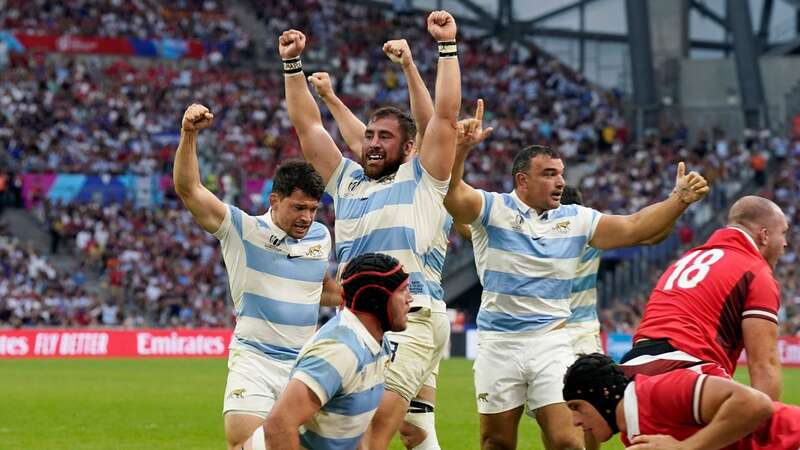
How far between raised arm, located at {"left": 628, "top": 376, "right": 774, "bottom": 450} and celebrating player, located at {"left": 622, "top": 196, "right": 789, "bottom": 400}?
89 centimetres

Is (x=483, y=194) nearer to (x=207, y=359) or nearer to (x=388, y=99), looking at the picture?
(x=207, y=359)

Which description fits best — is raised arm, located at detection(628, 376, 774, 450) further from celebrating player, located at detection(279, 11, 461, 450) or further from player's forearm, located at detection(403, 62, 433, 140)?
player's forearm, located at detection(403, 62, 433, 140)

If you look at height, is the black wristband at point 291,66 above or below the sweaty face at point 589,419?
above

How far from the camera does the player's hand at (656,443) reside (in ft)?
23.2

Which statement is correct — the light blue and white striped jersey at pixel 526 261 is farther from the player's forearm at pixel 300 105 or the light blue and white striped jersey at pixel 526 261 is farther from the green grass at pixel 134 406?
the green grass at pixel 134 406

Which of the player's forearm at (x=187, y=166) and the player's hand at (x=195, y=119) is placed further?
the player's forearm at (x=187, y=166)

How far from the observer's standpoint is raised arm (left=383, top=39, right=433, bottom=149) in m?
9.41

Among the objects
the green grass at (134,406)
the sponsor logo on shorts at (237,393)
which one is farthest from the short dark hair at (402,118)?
the green grass at (134,406)

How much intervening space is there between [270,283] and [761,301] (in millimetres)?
3409

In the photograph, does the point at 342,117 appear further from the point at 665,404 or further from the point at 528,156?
the point at 665,404

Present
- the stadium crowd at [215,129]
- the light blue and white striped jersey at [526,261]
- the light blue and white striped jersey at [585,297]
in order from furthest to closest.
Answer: the stadium crowd at [215,129]
the light blue and white striped jersey at [585,297]
the light blue and white striped jersey at [526,261]

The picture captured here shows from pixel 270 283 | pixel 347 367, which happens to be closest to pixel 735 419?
pixel 347 367

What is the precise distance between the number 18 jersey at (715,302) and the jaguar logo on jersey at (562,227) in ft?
8.29

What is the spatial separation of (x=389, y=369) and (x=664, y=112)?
134 feet
